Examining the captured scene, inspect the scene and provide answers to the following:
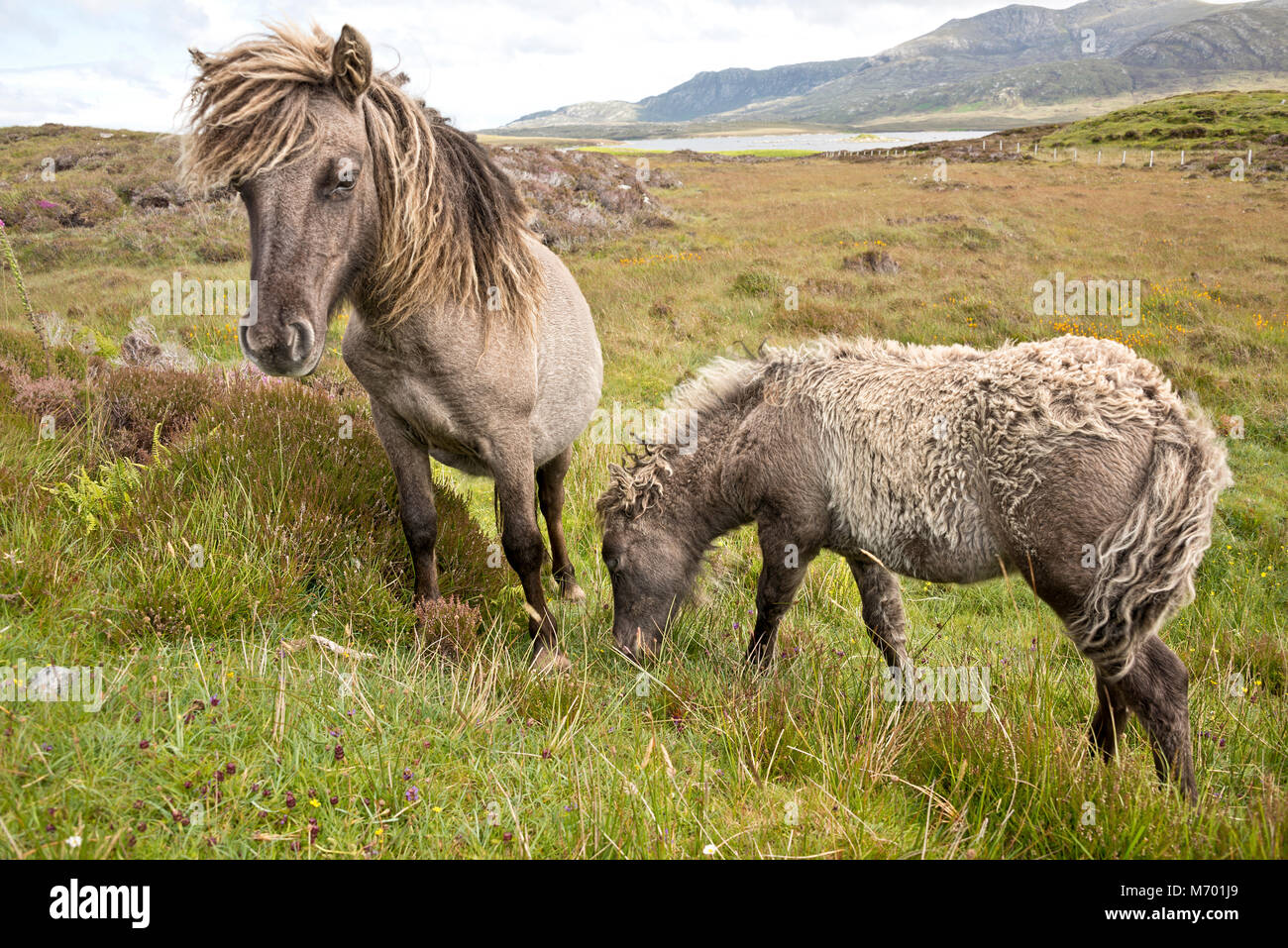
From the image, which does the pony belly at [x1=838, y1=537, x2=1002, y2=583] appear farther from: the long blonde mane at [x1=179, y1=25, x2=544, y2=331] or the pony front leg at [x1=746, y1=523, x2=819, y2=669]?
the long blonde mane at [x1=179, y1=25, x2=544, y2=331]

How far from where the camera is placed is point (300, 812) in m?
2.28

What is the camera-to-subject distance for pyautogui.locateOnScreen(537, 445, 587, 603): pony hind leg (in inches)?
233

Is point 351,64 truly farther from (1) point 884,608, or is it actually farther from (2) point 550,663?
(1) point 884,608

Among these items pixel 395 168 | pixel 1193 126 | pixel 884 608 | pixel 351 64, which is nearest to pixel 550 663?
pixel 884 608

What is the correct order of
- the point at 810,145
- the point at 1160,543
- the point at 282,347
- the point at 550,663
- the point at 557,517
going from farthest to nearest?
1. the point at 810,145
2. the point at 557,517
3. the point at 550,663
4. the point at 1160,543
5. the point at 282,347

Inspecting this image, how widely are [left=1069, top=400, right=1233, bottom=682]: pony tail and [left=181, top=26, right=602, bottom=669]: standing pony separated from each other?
2736 millimetres

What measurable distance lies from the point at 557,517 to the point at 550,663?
2.14 m

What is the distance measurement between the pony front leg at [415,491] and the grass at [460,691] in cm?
34

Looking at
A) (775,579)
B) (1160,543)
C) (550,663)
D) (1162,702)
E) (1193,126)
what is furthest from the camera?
(1193,126)

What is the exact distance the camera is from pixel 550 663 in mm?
4059

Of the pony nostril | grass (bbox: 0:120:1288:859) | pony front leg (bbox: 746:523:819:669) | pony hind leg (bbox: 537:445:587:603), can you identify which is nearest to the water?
pony hind leg (bbox: 537:445:587:603)

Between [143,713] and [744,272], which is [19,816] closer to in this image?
[143,713]
